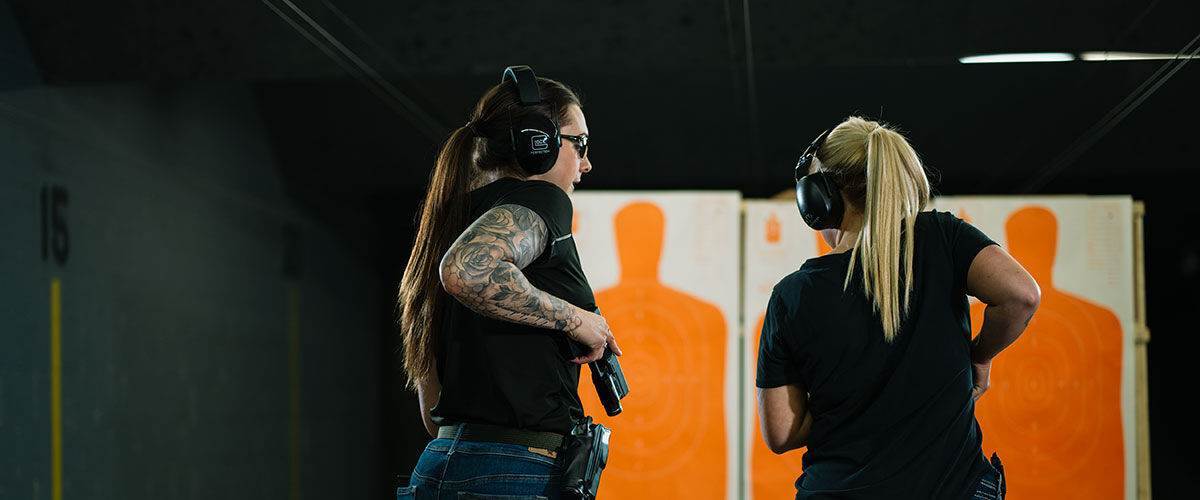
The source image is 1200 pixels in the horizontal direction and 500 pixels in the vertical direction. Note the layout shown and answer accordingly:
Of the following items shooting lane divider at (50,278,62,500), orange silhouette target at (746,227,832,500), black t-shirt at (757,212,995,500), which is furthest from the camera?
orange silhouette target at (746,227,832,500)

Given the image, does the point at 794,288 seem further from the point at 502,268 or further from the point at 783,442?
the point at 502,268

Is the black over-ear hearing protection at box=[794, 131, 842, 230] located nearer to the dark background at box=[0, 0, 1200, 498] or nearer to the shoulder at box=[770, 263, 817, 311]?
the shoulder at box=[770, 263, 817, 311]

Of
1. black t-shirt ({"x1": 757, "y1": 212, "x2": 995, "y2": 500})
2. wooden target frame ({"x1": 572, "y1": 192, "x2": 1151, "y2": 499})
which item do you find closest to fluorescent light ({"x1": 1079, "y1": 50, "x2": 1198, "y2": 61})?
wooden target frame ({"x1": 572, "y1": 192, "x2": 1151, "y2": 499})

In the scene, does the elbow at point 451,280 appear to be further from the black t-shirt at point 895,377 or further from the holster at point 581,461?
the black t-shirt at point 895,377

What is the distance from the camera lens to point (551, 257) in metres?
1.22

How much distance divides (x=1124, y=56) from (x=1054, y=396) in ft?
3.23

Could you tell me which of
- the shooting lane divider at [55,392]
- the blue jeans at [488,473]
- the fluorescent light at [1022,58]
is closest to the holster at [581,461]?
the blue jeans at [488,473]

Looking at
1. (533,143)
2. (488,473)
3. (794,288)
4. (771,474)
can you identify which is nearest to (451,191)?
(533,143)

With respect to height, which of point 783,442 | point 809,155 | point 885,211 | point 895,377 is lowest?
point 783,442

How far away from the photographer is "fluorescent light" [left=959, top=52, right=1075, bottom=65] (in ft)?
8.36

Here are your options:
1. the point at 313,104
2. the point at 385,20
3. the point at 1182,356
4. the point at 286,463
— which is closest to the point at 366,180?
the point at 313,104

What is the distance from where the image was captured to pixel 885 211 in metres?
1.28

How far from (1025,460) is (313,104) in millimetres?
2453

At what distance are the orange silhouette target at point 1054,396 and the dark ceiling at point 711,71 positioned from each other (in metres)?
0.29
